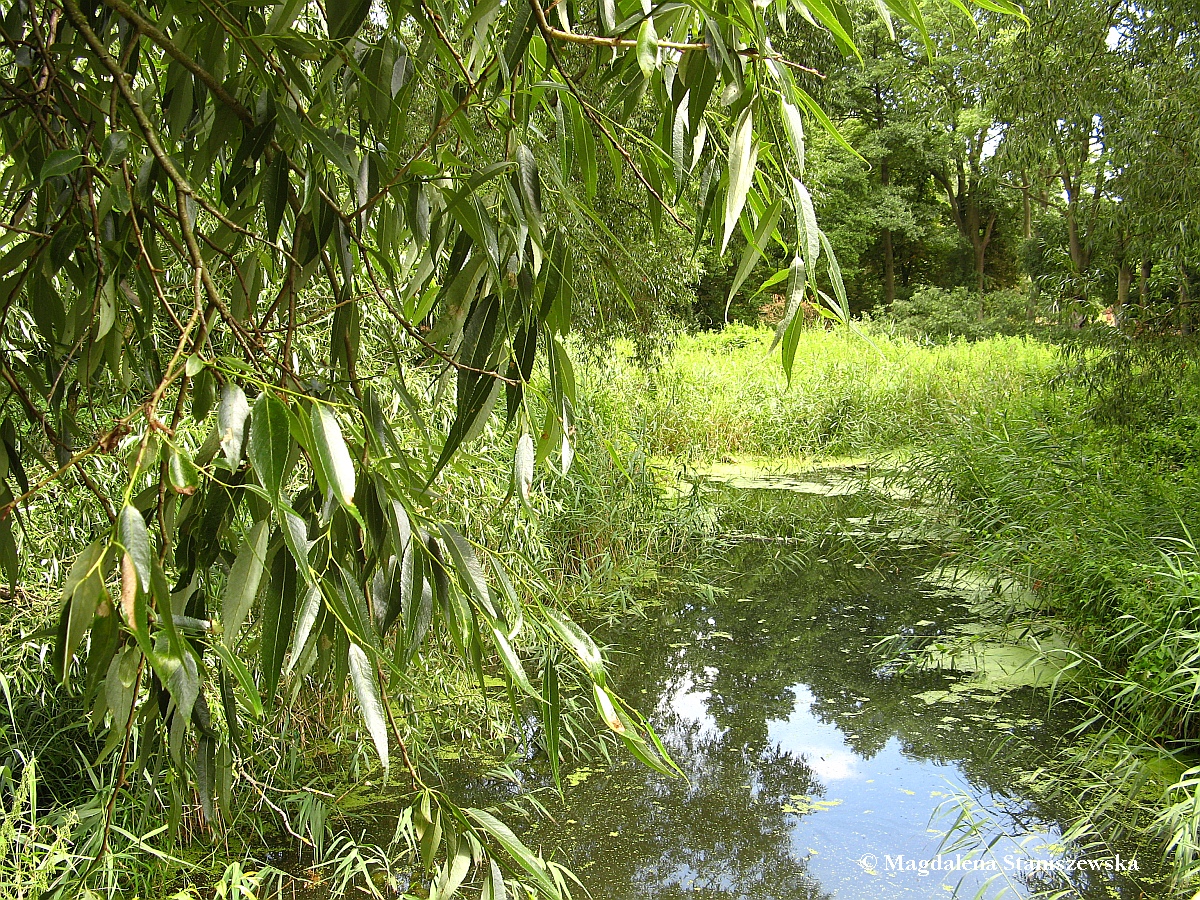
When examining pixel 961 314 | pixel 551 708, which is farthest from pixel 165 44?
pixel 961 314

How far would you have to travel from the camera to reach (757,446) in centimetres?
694

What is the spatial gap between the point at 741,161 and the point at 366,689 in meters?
0.40

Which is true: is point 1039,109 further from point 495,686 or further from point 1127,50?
point 495,686

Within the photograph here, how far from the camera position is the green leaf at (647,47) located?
556 mm

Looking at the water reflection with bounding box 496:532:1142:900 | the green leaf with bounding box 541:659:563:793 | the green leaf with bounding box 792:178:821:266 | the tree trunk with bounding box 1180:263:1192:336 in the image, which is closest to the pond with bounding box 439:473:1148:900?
the water reflection with bounding box 496:532:1142:900

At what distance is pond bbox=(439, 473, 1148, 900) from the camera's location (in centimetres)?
232

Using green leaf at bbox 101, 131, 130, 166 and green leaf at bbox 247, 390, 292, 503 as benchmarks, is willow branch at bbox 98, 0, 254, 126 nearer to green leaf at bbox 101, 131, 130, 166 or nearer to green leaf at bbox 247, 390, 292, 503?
green leaf at bbox 101, 131, 130, 166

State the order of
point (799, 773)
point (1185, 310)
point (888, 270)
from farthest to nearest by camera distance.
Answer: point (888, 270) < point (1185, 310) < point (799, 773)

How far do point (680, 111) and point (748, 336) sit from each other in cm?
929

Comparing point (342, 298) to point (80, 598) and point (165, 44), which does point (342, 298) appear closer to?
point (165, 44)

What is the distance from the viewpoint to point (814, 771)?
9.41ft

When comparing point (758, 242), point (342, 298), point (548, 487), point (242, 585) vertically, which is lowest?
point (548, 487)

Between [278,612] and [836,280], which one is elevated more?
[836,280]

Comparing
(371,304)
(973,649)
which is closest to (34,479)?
(371,304)
